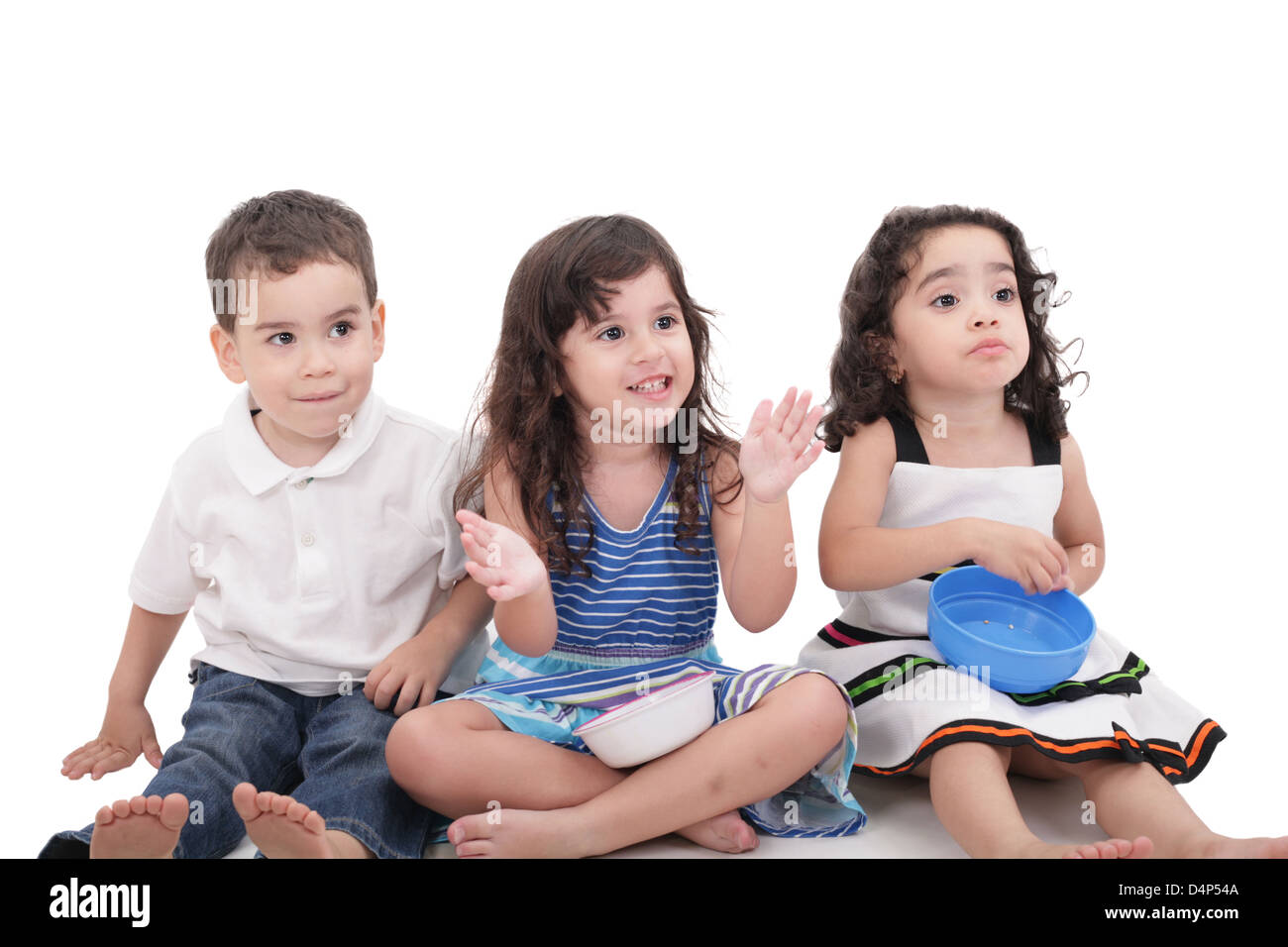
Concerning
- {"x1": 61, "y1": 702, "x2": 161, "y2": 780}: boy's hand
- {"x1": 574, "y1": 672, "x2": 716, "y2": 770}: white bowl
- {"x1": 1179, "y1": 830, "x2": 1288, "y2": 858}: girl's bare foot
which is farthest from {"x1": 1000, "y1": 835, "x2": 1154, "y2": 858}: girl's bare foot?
{"x1": 61, "y1": 702, "x2": 161, "y2": 780}: boy's hand

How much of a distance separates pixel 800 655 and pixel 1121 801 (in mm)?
588

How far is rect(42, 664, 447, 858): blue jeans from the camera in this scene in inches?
69.6

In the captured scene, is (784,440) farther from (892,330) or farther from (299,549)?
(299,549)

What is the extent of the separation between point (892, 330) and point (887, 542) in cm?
38

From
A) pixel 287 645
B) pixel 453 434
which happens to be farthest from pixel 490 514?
pixel 287 645

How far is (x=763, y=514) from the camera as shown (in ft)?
5.99

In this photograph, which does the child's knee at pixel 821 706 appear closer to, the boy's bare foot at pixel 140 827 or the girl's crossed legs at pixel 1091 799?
the girl's crossed legs at pixel 1091 799

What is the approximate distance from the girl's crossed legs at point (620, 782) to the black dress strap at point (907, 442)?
45 centimetres

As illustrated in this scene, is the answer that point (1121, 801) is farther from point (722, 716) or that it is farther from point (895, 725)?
point (722, 716)

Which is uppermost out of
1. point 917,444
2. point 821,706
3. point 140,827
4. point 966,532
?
point 917,444

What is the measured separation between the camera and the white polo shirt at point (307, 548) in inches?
80.7

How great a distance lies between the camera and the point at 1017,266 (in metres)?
2.16

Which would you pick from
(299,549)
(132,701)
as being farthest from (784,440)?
(132,701)
